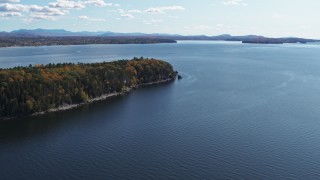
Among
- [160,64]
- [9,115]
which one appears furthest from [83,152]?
[160,64]

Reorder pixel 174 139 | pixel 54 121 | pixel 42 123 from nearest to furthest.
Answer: pixel 174 139, pixel 42 123, pixel 54 121

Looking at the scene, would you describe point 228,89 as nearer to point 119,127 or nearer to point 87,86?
point 87,86

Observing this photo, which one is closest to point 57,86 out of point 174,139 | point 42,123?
point 42,123

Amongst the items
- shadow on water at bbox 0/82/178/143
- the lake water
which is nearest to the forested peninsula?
shadow on water at bbox 0/82/178/143

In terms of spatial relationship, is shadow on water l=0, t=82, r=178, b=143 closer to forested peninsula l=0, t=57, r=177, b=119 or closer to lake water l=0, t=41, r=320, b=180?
lake water l=0, t=41, r=320, b=180

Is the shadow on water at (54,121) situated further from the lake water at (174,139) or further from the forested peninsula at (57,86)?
the forested peninsula at (57,86)

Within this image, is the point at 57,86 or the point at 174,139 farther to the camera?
the point at 57,86

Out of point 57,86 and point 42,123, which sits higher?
point 57,86

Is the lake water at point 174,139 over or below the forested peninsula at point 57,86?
below

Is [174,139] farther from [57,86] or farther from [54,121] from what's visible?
[57,86]

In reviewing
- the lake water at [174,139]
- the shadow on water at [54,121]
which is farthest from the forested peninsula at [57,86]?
the lake water at [174,139]
